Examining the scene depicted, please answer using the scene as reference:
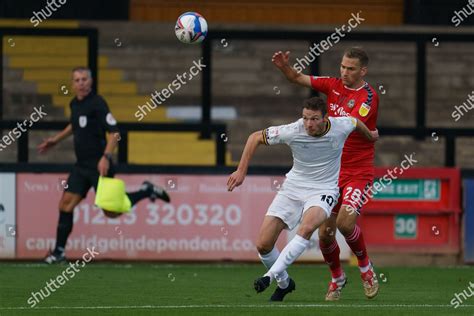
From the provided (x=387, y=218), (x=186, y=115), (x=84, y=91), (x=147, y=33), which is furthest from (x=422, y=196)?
(x=147, y=33)

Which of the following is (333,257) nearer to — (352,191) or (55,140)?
(352,191)

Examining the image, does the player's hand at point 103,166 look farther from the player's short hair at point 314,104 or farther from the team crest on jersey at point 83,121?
the player's short hair at point 314,104

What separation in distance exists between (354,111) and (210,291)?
2.33 metres

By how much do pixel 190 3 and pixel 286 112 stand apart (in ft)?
8.74

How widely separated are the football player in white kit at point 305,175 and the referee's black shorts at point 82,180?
4.86m

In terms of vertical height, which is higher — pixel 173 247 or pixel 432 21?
pixel 432 21

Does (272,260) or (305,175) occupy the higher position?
(305,175)

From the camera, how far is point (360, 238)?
13.2 meters

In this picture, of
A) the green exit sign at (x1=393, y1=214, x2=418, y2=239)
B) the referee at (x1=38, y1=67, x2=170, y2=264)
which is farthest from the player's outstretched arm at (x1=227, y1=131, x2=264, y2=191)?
the green exit sign at (x1=393, y1=214, x2=418, y2=239)

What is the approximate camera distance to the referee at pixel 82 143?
17047 mm

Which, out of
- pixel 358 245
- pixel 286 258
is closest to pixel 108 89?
pixel 358 245

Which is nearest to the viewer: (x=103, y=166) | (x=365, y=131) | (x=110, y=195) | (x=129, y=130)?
(x=365, y=131)

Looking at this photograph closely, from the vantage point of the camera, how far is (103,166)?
54.4ft

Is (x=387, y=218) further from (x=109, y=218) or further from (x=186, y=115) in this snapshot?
(x=186, y=115)
